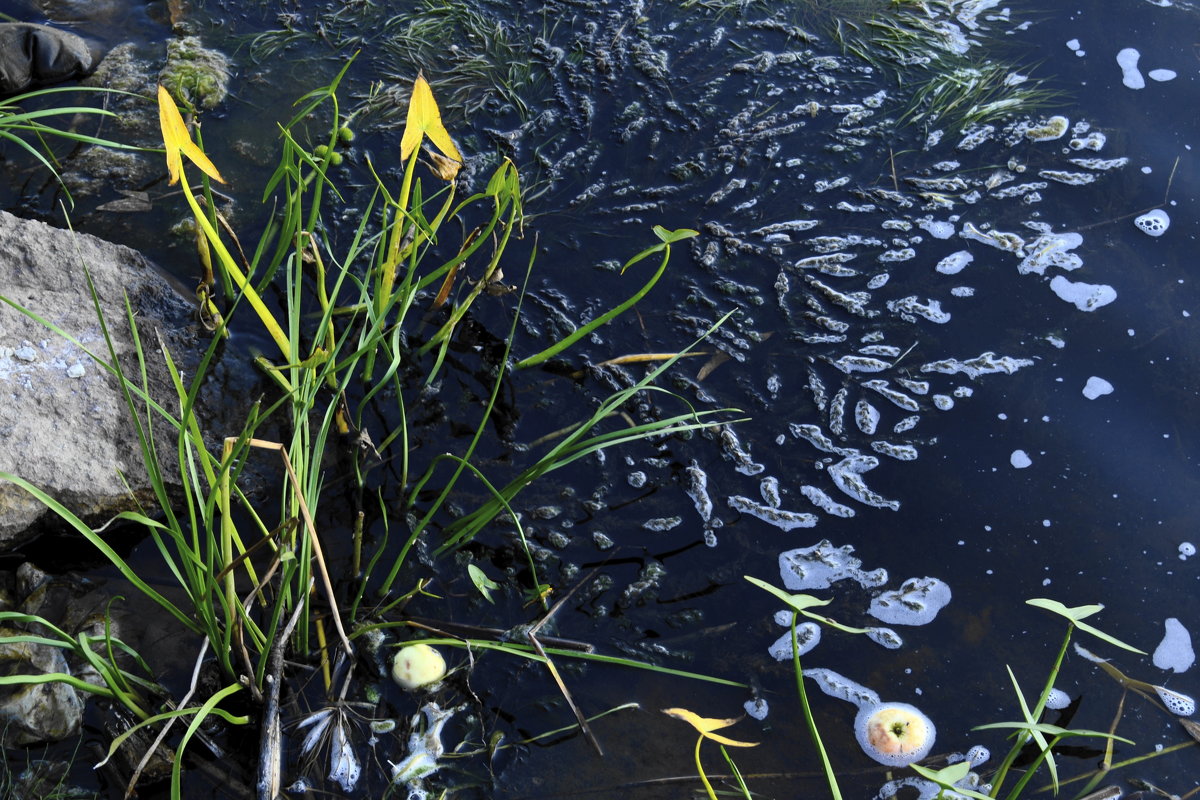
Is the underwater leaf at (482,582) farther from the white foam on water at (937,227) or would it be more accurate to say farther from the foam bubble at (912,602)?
the white foam on water at (937,227)

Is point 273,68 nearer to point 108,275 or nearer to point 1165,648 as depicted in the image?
point 108,275

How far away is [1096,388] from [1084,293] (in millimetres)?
335

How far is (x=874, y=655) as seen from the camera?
2.02 m

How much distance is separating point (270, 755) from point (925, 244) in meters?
2.17

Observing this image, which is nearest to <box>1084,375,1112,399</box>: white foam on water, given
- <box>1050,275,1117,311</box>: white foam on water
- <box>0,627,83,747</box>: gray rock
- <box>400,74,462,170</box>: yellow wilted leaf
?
<box>1050,275,1117,311</box>: white foam on water

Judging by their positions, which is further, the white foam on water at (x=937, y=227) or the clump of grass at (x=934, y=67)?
the clump of grass at (x=934, y=67)

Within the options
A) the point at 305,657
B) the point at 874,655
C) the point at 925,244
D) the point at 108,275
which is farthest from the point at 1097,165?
the point at 108,275

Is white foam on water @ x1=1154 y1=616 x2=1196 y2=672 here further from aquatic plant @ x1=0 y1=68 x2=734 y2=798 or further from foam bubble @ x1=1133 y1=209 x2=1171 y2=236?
foam bubble @ x1=1133 y1=209 x2=1171 y2=236

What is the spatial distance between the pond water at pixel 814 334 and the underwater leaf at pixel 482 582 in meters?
0.04

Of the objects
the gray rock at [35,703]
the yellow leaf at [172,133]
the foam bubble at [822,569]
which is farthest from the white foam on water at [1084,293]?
the gray rock at [35,703]

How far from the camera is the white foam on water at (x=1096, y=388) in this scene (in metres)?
2.46

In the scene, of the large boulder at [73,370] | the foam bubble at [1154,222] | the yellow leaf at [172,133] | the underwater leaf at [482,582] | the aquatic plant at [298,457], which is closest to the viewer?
the yellow leaf at [172,133]

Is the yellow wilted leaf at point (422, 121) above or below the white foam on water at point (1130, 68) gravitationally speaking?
above

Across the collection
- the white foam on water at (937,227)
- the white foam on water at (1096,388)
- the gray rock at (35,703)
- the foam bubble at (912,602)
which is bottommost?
the foam bubble at (912,602)
